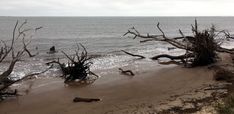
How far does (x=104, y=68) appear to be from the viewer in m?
23.1

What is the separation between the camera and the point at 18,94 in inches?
616

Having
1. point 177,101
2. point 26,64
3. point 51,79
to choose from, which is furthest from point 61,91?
point 26,64

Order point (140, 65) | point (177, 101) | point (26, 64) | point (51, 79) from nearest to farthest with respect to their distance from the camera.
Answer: point (177, 101), point (51, 79), point (140, 65), point (26, 64)

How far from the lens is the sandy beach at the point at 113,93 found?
13.0 m

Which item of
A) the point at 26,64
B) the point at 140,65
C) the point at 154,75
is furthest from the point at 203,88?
the point at 26,64

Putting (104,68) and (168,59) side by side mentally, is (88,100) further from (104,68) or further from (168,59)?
(168,59)

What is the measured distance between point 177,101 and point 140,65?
11068mm

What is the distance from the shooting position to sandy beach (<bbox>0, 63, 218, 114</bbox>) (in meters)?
13.0

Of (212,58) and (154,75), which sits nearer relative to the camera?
(154,75)

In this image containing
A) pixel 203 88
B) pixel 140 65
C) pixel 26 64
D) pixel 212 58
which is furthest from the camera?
pixel 26 64

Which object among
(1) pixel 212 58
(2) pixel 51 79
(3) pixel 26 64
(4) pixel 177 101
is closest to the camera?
(4) pixel 177 101

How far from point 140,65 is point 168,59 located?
3012mm

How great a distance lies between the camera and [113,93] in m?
15.4

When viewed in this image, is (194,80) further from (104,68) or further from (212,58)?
(104,68)
